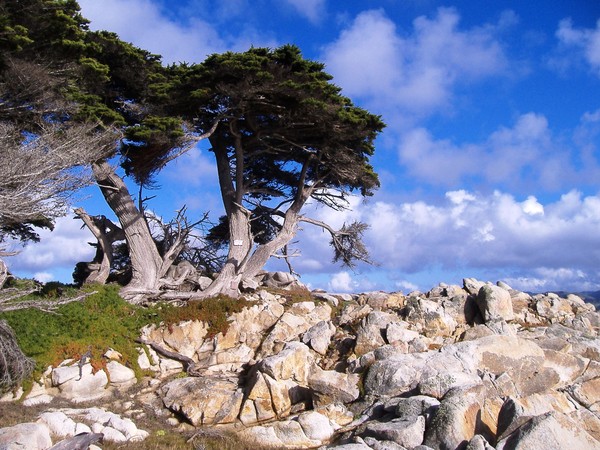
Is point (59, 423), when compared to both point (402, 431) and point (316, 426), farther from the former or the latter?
point (402, 431)

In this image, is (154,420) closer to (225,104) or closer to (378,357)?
(378,357)

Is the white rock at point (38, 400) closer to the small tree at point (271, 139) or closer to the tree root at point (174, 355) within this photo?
the tree root at point (174, 355)

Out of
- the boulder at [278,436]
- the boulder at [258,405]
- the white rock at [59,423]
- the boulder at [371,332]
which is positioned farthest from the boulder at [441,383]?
the white rock at [59,423]

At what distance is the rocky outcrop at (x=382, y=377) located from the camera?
31.8 ft

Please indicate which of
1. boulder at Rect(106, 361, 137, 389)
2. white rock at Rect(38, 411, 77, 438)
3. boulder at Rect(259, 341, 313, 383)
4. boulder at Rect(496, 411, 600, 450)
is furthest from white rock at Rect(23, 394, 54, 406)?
boulder at Rect(496, 411, 600, 450)

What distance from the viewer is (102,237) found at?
63.4ft

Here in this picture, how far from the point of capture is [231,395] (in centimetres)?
1256

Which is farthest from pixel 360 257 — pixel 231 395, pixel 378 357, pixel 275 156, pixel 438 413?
pixel 438 413

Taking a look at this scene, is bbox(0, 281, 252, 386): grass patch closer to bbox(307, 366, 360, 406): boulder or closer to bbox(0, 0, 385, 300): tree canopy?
bbox(0, 0, 385, 300): tree canopy

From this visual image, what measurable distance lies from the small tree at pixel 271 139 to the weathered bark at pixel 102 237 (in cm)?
301

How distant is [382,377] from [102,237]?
11609 mm

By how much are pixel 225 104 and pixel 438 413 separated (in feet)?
40.3

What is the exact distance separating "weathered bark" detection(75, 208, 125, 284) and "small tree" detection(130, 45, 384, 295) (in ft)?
9.87

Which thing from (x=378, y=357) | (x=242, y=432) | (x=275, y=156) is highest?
(x=275, y=156)
